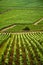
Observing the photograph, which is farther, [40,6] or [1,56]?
[40,6]

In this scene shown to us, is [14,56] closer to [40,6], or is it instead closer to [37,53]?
[37,53]

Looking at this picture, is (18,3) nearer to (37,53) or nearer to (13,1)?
(13,1)

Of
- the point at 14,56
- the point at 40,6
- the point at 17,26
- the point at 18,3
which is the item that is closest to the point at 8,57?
the point at 14,56

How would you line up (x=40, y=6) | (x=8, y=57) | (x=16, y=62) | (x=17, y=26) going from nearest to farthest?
(x=16, y=62) < (x=8, y=57) < (x=17, y=26) < (x=40, y=6)

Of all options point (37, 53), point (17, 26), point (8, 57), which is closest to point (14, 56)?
point (8, 57)

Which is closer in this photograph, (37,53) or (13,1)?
(37,53)

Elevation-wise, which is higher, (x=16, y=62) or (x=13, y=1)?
(x=16, y=62)

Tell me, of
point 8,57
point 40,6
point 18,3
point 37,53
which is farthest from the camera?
point 18,3

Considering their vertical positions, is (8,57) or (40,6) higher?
(8,57)

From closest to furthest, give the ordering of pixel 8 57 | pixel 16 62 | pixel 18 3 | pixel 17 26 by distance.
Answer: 1. pixel 16 62
2. pixel 8 57
3. pixel 17 26
4. pixel 18 3
